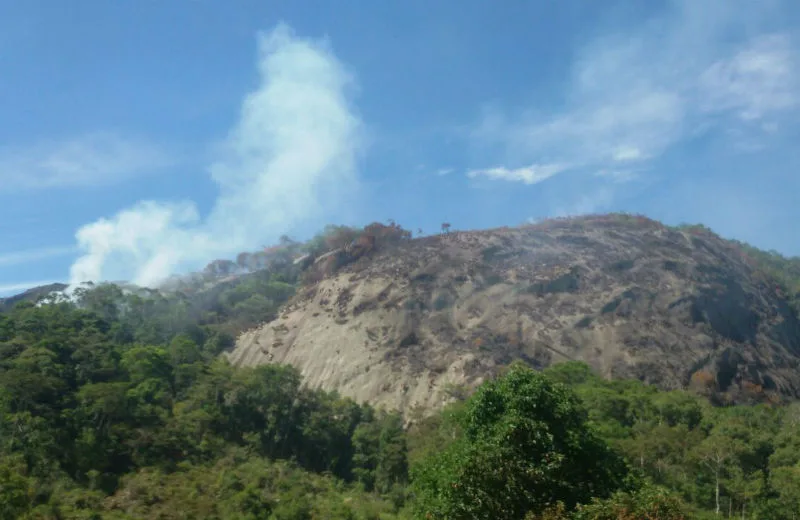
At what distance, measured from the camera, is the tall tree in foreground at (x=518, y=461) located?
13.4 meters

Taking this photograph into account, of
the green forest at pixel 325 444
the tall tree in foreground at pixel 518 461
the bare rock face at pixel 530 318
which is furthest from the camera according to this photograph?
the bare rock face at pixel 530 318

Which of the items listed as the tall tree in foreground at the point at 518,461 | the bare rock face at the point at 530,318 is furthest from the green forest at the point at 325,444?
the bare rock face at the point at 530,318

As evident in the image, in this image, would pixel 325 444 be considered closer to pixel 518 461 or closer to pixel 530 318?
pixel 530 318

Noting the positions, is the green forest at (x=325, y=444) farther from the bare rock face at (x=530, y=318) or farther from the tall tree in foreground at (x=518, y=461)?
the bare rock face at (x=530, y=318)

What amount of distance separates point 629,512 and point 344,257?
61.7 m

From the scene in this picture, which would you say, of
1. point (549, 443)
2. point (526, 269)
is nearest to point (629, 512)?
point (549, 443)

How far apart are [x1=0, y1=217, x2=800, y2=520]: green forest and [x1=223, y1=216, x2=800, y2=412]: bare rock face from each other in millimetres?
4822

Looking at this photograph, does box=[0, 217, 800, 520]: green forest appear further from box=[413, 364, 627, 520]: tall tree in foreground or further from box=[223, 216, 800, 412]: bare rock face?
box=[223, 216, 800, 412]: bare rock face

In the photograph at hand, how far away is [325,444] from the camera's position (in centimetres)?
4353

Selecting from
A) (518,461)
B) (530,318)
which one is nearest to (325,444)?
(530,318)

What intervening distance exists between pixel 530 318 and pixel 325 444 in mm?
22580

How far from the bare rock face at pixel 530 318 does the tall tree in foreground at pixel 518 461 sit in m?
31.4

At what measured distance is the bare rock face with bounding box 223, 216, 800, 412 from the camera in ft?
173

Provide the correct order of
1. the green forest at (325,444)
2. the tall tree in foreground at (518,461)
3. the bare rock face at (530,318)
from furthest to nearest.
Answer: the bare rock face at (530,318)
the green forest at (325,444)
the tall tree in foreground at (518,461)
